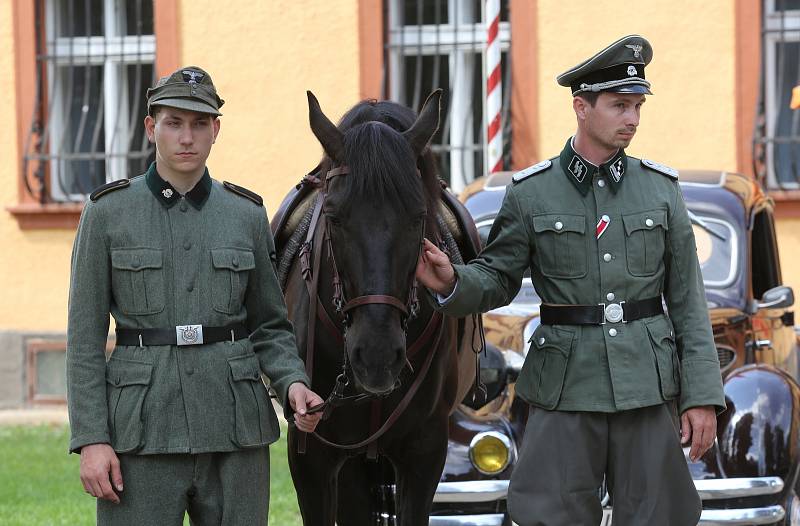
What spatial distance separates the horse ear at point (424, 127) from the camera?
4031 millimetres

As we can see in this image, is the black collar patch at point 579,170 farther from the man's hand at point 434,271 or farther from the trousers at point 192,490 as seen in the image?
the trousers at point 192,490

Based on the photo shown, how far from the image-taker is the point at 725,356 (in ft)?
20.7

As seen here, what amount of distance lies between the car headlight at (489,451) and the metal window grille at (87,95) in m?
6.89

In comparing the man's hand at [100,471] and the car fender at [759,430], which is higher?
the man's hand at [100,471]

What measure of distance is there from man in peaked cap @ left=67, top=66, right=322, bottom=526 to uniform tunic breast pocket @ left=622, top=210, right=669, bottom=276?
3.32 feet

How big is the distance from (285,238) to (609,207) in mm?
1429

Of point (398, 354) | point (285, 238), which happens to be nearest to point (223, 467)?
point (398, 354)

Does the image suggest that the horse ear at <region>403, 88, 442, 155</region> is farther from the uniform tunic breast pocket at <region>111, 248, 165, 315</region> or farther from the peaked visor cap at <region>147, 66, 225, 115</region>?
the uniform tunic breast pocket at <region>111, 248, 165, 315</region>

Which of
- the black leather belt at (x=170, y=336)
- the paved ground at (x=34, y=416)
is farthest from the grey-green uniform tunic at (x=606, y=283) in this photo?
the paved ground at (x=34, y=416)

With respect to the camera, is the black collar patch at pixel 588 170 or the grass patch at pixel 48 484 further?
the grass patch at pixel 48 484

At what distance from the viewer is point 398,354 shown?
3.73m

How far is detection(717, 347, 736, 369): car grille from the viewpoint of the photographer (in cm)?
627

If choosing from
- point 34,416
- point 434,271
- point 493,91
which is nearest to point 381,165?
point 434,271

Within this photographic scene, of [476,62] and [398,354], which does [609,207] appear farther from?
[476,62]
